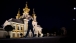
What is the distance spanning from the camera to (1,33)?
103 ft

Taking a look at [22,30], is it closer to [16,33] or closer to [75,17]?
[16,33]

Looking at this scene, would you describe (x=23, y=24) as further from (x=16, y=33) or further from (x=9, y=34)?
(x=9, y=34)

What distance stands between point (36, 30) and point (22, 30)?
33.5 ft

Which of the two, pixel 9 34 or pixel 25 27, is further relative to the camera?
pixel 25 27

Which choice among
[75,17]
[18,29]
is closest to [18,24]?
[18,29]

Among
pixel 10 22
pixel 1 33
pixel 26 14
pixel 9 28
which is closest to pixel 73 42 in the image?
pixel 1 33

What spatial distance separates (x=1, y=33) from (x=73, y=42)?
2511 cm

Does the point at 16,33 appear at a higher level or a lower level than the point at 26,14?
lower

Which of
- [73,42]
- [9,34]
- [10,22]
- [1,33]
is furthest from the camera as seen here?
[10,22]

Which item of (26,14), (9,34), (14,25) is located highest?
(26,14)

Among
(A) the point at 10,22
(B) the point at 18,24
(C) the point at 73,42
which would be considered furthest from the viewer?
(B) the point at 18,24

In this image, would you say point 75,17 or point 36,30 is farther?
point 36,30

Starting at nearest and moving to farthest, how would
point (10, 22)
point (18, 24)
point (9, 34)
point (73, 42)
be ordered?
point (73, 42)
point (9, 34)
point (10, 22)
point (18, 24)

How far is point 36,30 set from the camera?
54000mm
